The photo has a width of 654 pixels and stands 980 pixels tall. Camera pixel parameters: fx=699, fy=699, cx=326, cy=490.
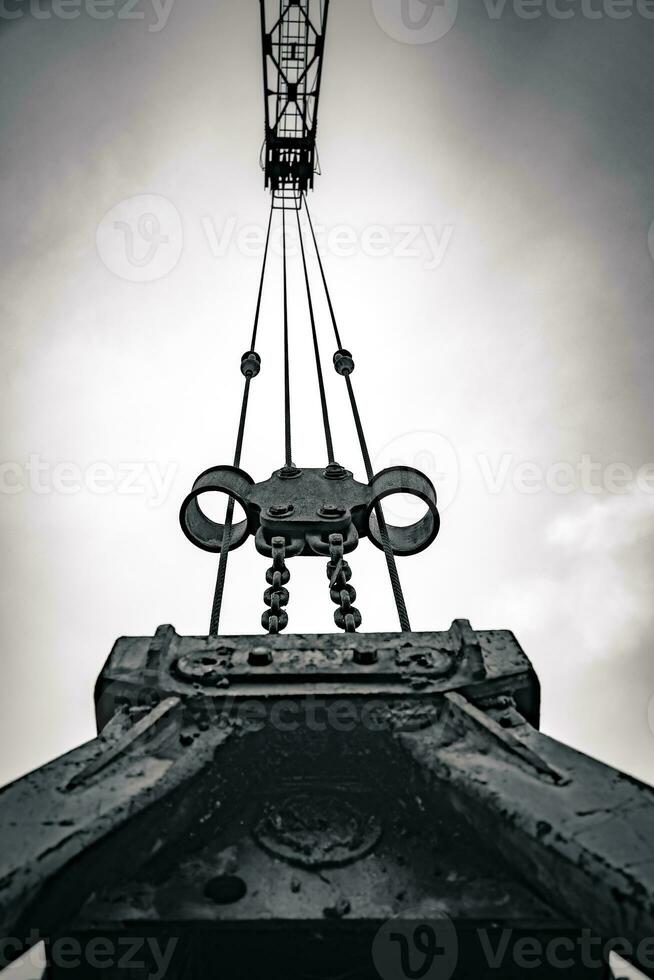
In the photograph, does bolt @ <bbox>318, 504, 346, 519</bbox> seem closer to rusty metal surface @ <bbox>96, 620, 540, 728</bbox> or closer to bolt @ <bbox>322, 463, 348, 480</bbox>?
bolt @ <bbox>322, 463, 348, 480</bbox>

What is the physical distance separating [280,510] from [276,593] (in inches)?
31.9

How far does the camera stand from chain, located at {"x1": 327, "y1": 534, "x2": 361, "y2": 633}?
13.1 ft

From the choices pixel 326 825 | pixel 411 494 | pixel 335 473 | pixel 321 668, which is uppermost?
pixel 335 473

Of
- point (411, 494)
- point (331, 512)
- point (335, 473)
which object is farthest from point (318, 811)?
point (335, 473)

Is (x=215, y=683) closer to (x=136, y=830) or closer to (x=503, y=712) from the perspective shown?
(x=136, y=830)

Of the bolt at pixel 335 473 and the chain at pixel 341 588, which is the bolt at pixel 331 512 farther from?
the bolt at pixel 335 473

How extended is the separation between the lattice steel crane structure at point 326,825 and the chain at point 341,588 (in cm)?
93

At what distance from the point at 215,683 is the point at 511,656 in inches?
47.4

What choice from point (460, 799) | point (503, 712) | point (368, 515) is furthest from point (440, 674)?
point (368, 515)

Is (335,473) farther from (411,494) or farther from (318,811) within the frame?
(318,811)

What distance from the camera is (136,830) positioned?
2.05m

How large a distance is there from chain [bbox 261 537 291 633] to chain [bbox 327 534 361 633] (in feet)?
0.94

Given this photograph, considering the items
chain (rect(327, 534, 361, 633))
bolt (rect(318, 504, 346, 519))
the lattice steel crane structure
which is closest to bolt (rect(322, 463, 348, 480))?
bolt (rect(318, 504, 346, 519))

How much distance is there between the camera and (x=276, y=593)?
13.5ft
